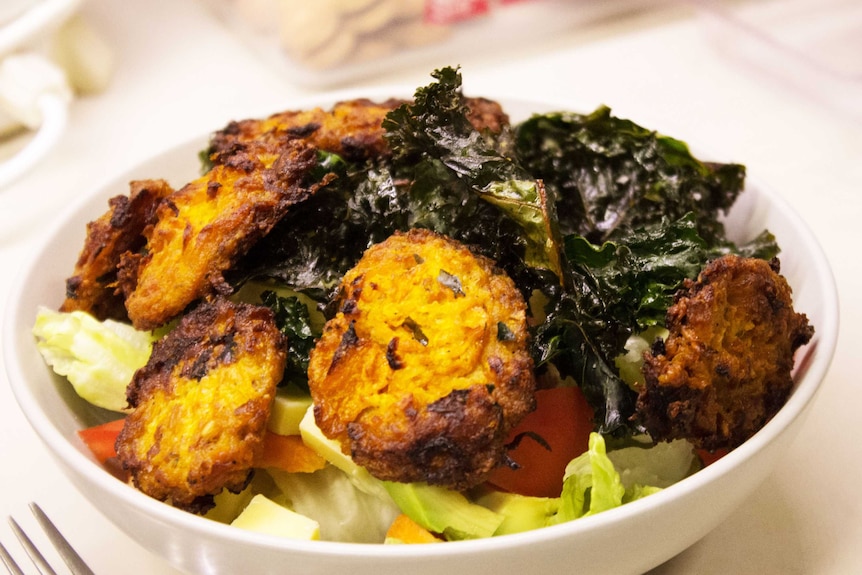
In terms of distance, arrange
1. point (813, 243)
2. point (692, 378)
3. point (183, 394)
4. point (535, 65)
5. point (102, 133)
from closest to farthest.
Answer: point (692, 378) < point (183, 394) < point (813, 243) < point (102, 133) < point (535, 65)

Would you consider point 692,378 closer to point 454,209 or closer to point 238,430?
point 454,209

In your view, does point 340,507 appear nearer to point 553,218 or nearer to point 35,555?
point 35,555

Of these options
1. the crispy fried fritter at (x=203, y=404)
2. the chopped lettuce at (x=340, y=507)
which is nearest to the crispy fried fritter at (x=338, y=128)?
the crispy fried fritter at (x=203, y=404)

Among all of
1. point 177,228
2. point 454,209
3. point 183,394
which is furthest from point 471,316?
point 177,228

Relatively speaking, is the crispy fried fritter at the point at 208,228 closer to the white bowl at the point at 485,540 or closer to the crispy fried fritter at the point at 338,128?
the crispy fried fritter at the point at 338,128

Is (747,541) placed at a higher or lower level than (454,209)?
lower

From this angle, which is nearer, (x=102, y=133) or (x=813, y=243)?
(x=813, y=243)

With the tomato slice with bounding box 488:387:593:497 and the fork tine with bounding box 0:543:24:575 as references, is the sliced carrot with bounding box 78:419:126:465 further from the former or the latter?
the tomato slice with bounding box 488:387:593:497
